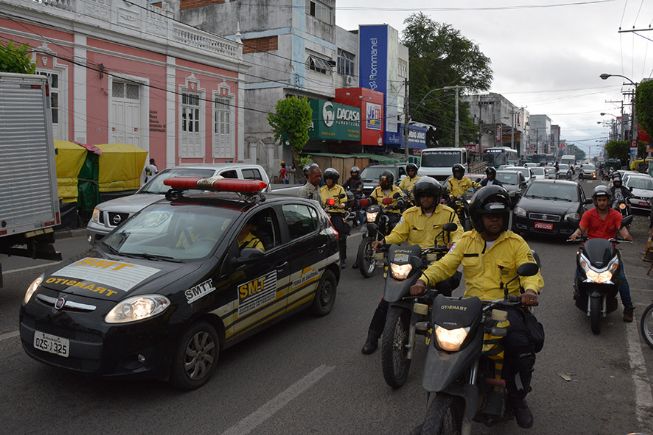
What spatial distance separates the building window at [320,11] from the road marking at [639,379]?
110ft

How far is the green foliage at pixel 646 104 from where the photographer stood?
94.3 feet

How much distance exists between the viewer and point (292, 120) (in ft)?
100.0

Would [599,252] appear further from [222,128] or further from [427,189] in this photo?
[222,128]

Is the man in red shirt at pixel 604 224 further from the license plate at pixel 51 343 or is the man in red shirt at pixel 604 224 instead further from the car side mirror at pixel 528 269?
the license plate at pixel 51 343

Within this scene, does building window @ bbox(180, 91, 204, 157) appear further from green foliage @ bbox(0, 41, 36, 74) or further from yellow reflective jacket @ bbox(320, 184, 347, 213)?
yellow reflective jacket @ bbox(320, 184, 347, 213)

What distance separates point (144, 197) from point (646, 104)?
26655 mm

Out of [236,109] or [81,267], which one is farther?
[236,109]

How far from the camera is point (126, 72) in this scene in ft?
74.1

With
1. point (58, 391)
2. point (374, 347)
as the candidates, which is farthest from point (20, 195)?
point (374, 347)

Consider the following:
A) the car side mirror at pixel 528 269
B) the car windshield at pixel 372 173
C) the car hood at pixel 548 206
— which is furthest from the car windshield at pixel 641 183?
the car side mirror at pixel 528 269

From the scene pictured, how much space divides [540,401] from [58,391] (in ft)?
12.9

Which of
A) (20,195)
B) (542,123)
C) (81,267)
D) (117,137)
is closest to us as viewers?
(81,267)

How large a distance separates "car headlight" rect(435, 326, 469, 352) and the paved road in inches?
46.5

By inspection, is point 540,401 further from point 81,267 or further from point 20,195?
point 20,195
